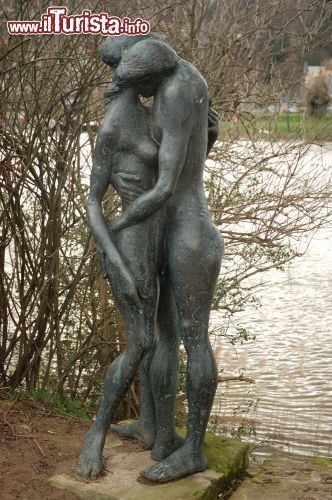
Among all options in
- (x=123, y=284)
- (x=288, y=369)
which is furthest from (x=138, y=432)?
(x=288, y=369)

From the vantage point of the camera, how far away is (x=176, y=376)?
14.2ft

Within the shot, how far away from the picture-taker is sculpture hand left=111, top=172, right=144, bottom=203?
4082 millimetres

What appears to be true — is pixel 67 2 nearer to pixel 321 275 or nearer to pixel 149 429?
pixel 149 429

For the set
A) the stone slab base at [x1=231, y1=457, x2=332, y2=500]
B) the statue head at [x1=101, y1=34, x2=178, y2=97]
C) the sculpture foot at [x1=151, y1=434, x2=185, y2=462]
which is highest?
the statue head at [x1=101, y1=34, x2=178, y2=97]

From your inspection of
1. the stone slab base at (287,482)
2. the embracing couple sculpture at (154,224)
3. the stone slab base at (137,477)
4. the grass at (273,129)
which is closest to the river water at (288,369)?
the grass at (273,129)

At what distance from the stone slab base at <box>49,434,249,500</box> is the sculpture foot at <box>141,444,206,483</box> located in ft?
0.11

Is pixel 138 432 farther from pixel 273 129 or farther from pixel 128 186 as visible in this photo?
pixel 273 129

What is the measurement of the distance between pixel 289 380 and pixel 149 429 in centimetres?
552

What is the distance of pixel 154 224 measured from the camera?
13.4 feet

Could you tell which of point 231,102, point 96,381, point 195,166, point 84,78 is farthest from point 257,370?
point 195,166

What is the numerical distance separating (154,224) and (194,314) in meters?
0.50

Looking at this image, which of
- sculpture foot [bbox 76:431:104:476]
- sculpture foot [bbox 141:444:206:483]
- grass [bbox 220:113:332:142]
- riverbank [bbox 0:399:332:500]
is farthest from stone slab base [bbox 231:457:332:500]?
grass [bbox 220:113:332:142]

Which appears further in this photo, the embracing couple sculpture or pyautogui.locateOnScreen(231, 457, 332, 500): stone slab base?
pyautogui.locateOnScreen(231, 457, 332, 500): stone slab base

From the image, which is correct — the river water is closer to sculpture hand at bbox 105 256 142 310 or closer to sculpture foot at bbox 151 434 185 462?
sculpture foot at bbox 151 434 185 462
